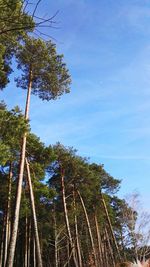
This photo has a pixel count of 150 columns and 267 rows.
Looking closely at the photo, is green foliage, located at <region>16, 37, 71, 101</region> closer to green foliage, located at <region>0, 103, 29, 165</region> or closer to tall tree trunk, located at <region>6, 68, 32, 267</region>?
tall tree trunk, located at <region>6, 68, 32, 267</region>

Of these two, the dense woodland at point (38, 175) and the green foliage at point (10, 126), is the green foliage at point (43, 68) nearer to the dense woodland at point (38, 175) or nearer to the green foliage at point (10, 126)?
the dense woodland at point (38, 175)

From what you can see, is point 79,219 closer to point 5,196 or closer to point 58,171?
point 58,171

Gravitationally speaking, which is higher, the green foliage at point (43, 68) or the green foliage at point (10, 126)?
the green foliage at point (43, 68)

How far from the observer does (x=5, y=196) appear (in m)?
27.0

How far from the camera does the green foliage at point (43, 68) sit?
20047mm

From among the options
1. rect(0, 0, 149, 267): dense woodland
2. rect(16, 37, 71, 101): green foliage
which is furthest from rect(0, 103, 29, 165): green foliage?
rect(16, 37, 71, 101): green foliage

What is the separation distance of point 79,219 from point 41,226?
24.5 ft

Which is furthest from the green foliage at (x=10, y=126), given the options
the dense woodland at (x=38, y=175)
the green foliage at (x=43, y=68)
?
the green foliage at (x=43, y=68)

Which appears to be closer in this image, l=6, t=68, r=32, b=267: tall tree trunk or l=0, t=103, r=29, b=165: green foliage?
l=0, t=103, r=29, b=165: green foliage

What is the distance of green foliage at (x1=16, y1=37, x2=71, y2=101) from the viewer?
20.0 meters

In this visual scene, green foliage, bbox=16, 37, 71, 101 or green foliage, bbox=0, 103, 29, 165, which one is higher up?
green foliage, bbox=16, 37, 71, 101

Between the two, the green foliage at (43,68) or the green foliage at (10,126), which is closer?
the green foliage at (10,126)

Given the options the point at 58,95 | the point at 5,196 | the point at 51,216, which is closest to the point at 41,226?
the point at 51,216

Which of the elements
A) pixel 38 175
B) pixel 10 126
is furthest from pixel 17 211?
pixel 38 175
